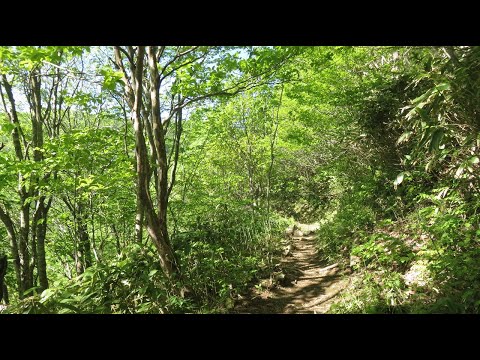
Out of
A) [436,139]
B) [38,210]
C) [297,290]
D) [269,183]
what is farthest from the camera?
[269,183]

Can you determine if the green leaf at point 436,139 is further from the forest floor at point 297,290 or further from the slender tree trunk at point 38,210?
the slender tree trunk at point 38,210

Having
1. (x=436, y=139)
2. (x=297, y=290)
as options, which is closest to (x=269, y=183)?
(x=297, y=290)

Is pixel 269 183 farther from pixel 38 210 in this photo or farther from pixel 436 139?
pixel 38 210

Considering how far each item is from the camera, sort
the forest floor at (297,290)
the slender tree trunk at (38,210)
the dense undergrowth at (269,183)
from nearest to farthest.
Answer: the dense undergrowth at (269,183) < the forest floor at (297,290) < the slender tree trunk at (38,210)

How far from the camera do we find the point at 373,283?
4570 millimetres

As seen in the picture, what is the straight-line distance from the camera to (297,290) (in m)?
6.02

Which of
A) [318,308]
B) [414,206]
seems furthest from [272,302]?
[414,206]

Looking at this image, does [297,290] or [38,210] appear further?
[38,210]

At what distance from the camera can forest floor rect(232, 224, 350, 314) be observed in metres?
5.12

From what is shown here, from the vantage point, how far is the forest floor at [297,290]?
512 centimetres

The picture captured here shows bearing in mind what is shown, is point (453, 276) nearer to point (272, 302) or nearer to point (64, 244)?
point (272, 302)

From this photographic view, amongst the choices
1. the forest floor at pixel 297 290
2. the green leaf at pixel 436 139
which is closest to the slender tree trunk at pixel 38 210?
the forest floor at pixel 297 290

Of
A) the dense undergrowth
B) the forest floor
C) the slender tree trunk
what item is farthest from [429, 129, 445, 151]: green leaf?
the slender tree trunk

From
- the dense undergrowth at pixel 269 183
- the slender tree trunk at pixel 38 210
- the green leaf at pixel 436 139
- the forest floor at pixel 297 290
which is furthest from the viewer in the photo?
the slender tree trunk at pixel 38 210
